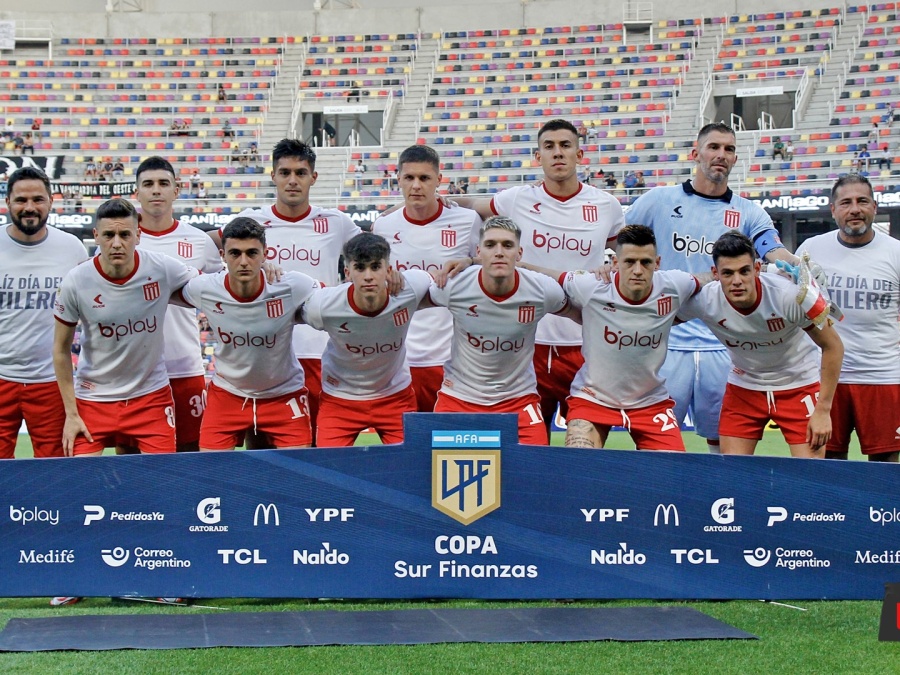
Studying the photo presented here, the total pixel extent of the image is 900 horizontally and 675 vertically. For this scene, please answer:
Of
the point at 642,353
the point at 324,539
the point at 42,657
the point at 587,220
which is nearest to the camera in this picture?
the point at 42,657

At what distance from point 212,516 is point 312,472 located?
51 cm

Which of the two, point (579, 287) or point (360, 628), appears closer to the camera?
point (360, 628)

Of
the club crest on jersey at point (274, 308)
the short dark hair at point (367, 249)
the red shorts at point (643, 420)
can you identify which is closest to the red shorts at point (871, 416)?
the red shorts at point (643, 420)

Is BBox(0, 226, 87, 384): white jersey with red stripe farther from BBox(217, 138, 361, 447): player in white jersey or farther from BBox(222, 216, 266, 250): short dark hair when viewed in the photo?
BBox(222, 216, 266, 250): short dark hair

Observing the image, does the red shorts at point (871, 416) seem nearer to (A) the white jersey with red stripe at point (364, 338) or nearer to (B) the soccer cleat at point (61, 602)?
(A) the white jersey with red stripe at point (364, 338)

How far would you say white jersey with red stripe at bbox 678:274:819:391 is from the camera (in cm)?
582

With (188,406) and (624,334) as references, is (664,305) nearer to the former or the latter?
(624,334)

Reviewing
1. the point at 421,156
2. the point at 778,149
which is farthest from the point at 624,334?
the point at 778,149

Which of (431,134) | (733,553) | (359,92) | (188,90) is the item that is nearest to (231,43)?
(188,90)

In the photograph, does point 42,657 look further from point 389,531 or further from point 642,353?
point 642,353

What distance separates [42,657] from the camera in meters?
4.15

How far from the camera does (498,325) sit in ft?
19.4

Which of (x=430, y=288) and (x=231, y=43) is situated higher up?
(x=231, y=43)

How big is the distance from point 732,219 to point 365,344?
2412 mm
